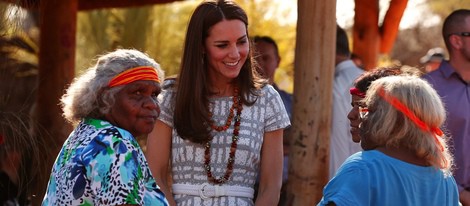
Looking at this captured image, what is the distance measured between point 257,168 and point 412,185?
1.18 m

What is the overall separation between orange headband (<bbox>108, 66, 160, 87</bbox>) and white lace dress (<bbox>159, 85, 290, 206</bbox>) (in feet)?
2.65

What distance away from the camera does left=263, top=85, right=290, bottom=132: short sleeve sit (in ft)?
15.8

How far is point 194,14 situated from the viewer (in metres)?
4.77

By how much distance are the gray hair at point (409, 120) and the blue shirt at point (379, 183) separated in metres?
0.07

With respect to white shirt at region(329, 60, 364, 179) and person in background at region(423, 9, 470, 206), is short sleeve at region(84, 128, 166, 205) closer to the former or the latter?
person in background at region(423, 9, 470, 206)

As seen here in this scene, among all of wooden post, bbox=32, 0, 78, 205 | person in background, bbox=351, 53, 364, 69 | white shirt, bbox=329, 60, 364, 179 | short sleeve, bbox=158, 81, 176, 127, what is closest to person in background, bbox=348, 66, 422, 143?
short sleeve, bbox=158, 81, 176, 127

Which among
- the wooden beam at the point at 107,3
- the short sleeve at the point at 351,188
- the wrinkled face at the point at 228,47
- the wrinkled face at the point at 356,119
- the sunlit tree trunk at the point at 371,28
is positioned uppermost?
the wooden beam at the point at 107,3

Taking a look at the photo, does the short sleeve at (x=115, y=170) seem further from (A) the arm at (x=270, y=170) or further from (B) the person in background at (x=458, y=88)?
(B) the person in background at (x=458, y=88)

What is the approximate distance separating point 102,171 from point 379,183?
1.10 metres

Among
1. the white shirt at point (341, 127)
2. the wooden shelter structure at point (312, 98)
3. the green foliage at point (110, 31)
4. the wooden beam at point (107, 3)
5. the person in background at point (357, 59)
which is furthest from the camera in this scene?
the green foliage at point (110, 31)

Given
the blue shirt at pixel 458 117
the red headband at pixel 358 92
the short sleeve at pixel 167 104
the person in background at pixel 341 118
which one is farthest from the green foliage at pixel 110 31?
the red headband at pixel 358 92

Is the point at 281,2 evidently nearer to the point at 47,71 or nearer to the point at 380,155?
the point at 47,71

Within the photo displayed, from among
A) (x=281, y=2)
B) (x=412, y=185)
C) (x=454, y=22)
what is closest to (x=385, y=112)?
(x=412, y=185)

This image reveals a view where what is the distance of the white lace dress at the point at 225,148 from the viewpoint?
15.5 feet
